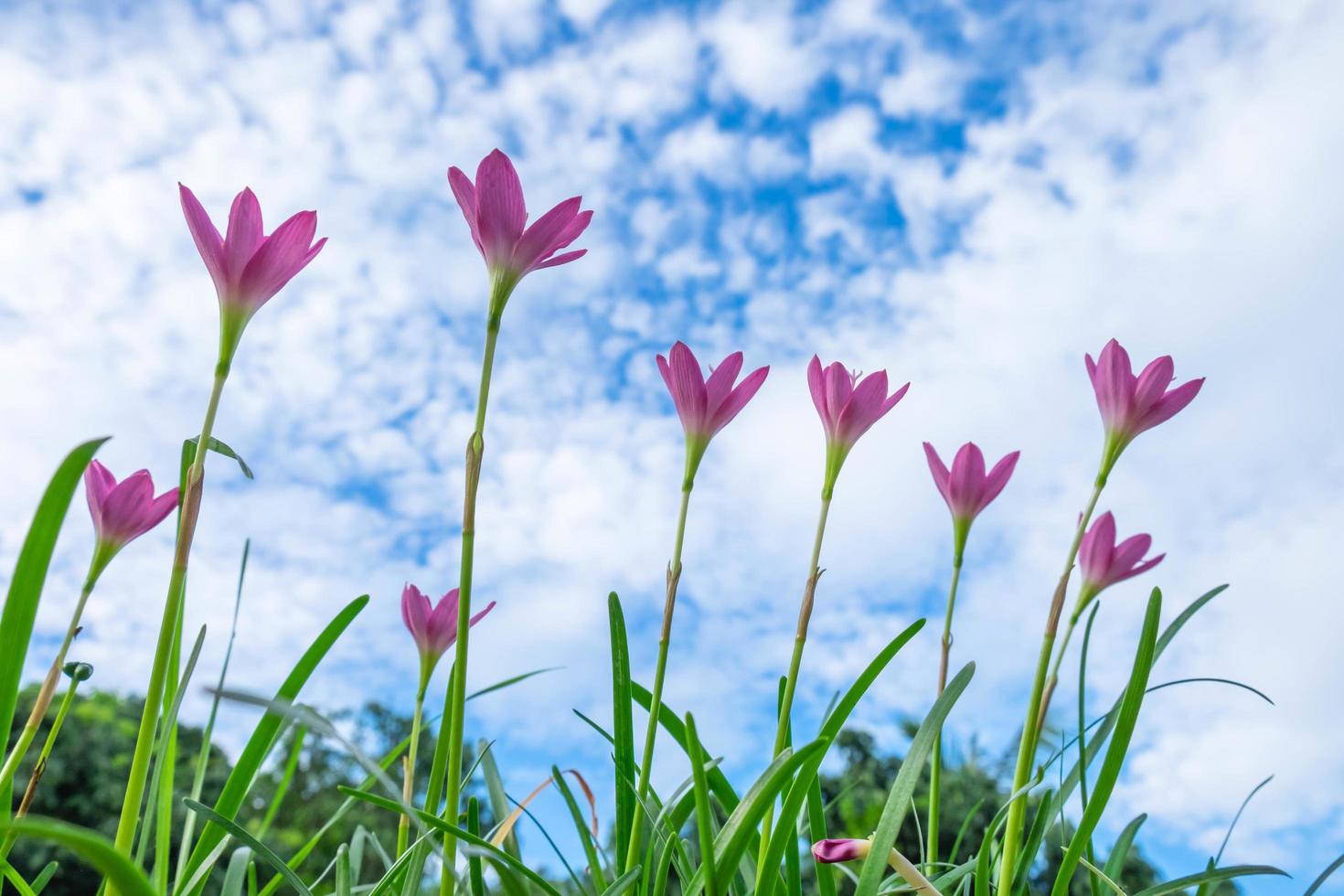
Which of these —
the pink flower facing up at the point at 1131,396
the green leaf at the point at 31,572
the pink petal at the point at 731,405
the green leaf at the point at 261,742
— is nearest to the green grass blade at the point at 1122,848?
the pink flower facing up at the point at 1131,396

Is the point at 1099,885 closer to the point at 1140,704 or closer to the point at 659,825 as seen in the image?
the point at 1140,704

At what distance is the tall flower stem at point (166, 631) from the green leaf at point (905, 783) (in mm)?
794

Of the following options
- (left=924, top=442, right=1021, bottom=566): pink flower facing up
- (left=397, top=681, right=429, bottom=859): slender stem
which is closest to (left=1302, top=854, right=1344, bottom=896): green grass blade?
(left=924, top=442, right=1021, bottom=566): pink flower facing up

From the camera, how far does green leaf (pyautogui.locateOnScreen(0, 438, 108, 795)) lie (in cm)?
84

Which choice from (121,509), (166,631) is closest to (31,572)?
(166,631)

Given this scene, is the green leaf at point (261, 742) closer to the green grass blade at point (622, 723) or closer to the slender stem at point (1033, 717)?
the green grass blade at point (622, 723)

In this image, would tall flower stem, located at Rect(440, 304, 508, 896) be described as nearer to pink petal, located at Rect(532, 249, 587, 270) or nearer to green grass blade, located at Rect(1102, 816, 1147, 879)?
pink petal, located at Rect(532, 249, 587, 270)

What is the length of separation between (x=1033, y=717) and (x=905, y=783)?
0.19 metres

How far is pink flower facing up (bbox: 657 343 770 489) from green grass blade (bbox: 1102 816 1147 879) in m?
0.99

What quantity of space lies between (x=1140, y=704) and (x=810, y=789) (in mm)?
476

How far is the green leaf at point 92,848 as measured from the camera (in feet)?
2.13

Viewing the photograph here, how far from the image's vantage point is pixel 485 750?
1.66 meters

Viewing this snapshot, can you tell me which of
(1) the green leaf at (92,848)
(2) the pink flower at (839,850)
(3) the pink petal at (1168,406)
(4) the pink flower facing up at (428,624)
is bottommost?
(1) the green leaf at (92,848)

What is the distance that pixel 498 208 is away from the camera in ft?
3.59
